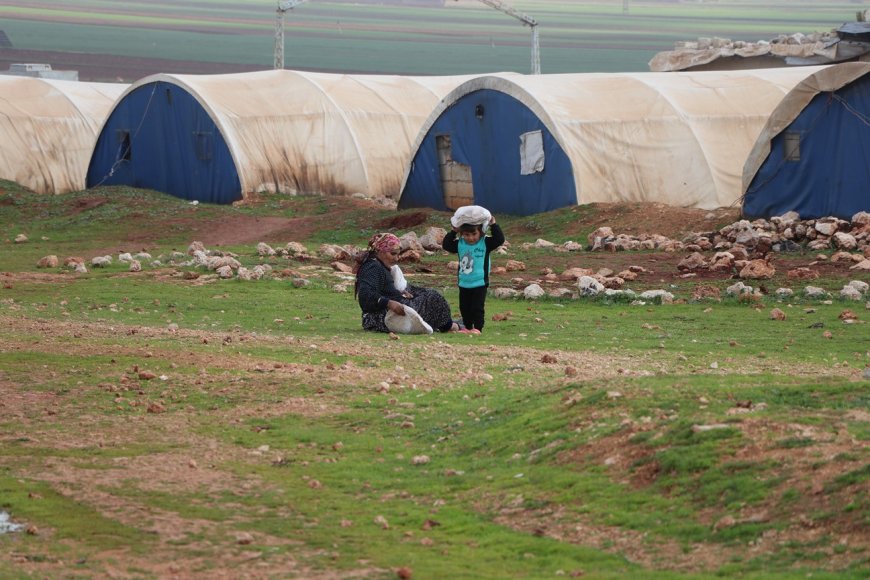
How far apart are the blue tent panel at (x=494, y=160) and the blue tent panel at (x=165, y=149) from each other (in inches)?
192

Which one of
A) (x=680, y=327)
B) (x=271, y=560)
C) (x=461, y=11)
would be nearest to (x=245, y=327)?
(x=680, y=327)

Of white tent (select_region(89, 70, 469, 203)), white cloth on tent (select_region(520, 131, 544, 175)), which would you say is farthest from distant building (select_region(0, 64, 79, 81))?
white cloth on tent (select_region(520, 131, 544, 175))

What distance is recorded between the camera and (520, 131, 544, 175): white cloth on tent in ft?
97.7

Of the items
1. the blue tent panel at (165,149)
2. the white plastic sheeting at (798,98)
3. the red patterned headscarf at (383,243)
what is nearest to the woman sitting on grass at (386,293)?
the red patterned headscarf at (383,243)

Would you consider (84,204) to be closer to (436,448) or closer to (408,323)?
(408,323)

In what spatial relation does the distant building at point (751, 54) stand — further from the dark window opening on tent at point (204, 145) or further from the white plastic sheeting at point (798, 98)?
the dark window opening on tent at point (204, 145)

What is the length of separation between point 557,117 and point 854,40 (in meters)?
7.38

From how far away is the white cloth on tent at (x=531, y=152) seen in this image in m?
29.8

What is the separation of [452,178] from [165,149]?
28.7ft

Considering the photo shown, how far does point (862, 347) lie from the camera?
47.9 ft

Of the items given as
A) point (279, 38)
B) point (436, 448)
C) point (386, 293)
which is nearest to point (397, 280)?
point (386, 293)

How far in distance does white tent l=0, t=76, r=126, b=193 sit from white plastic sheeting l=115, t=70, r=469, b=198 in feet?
13.2

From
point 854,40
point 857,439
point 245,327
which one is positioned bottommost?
point 245,327

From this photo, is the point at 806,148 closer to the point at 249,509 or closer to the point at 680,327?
the point at 680,327
